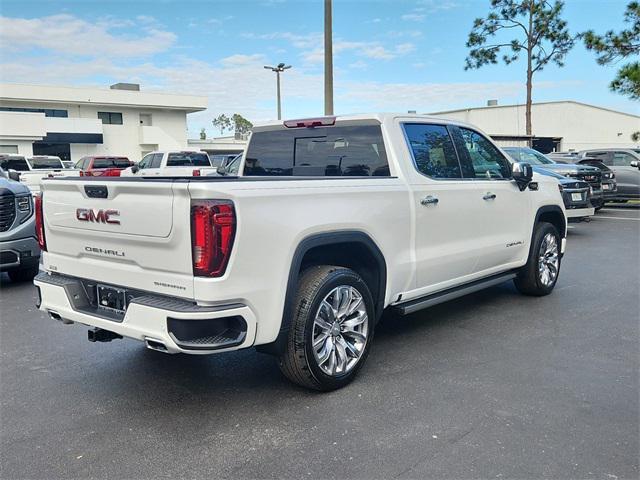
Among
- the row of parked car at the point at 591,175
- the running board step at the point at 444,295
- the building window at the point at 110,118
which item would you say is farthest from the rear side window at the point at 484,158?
the building window at the point at 110,118

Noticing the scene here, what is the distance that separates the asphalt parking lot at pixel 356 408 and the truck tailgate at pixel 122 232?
2.84 ft

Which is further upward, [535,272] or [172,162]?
[172,162]

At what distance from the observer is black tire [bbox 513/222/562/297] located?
6379 millimetres

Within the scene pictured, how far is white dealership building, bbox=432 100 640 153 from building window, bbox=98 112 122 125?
26434 mm

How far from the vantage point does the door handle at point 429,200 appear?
471cm

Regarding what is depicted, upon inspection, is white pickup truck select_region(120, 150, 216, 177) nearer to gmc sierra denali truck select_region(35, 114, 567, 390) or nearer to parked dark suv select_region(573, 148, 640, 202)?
parked dark suv select_region(573, 148, 640, 202)

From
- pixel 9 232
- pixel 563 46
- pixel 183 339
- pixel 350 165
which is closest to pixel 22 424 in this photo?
pixel 183 339

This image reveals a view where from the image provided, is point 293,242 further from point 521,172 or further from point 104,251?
point 521,172

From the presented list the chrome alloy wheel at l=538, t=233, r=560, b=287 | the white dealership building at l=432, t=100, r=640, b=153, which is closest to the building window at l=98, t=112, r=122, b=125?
the white dealership building at l=432, t=100, r=640, b=153

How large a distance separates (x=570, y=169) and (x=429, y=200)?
10.7m

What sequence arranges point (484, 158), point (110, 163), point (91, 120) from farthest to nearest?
point (91, 120), point (110, 163), point (484, 158)

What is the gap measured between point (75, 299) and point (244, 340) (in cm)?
135

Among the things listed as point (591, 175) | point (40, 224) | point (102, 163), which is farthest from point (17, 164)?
point (40, 224)

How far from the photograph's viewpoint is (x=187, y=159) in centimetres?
2181
